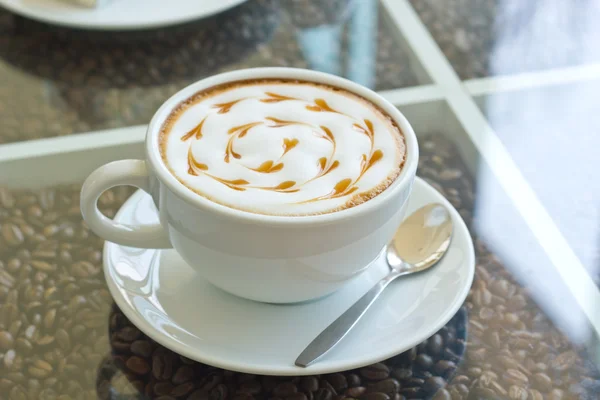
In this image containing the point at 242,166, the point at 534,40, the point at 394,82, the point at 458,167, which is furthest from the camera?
the point at 534,40

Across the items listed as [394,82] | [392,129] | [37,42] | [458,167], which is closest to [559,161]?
[458,167]

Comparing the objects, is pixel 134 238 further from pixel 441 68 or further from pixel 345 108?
pixel 441 68

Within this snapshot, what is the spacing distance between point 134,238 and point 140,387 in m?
0.13

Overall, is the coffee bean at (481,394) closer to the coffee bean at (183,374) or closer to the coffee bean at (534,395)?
the coffee bean at (534,395)

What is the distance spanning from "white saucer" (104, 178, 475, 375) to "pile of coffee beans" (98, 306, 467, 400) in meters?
0.04

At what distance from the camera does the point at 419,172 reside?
0.94m

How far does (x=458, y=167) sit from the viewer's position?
0.94 m

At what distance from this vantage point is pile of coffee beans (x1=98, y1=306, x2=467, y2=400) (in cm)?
68

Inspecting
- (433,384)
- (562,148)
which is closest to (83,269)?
(433,384)

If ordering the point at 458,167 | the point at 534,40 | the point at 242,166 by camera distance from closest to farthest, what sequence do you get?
1. the point at 242,166
2. the point at 458,167
3. the point at 534,40

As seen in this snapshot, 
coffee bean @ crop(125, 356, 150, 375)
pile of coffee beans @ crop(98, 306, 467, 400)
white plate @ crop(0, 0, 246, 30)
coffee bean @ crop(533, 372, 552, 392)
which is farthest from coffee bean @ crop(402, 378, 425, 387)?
white plate @ crop(0, 0, 246, 30)

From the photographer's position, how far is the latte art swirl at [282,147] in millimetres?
632

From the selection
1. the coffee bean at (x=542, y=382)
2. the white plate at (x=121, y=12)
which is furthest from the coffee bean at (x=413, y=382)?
the white plate at (x=121, y=12)

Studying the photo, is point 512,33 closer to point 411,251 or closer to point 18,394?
point 411,251
